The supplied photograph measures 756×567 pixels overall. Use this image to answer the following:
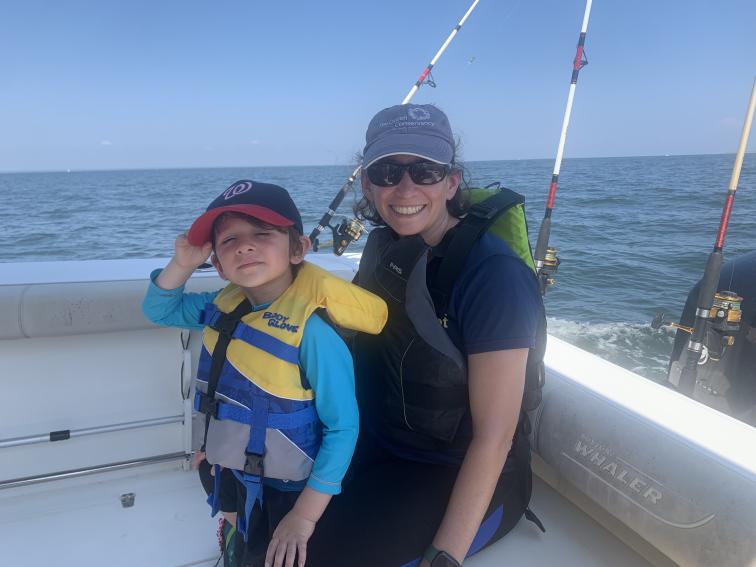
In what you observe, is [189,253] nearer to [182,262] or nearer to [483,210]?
[182,262]

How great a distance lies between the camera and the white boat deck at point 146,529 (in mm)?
1542

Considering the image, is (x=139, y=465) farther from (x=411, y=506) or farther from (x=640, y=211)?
(x=640, y=211)

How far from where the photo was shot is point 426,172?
136cm

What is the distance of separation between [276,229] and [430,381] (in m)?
0.59

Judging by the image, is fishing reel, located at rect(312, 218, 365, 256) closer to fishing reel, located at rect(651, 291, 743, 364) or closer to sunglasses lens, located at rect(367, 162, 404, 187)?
sunglasses lens, located at rect(367, 162, 404, 187)

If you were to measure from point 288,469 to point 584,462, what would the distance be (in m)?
0.90

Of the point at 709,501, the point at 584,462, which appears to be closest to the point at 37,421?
the point at 584,462

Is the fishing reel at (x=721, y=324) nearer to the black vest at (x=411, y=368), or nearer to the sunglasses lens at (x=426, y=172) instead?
the black vest at (x=411, y=368)

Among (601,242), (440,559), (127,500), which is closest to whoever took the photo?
(440,559)

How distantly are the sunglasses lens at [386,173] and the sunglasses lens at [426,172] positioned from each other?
37mm

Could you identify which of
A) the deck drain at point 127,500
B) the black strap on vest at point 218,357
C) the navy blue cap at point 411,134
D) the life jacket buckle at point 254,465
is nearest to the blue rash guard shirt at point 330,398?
the life jacket buckle at point 254,465

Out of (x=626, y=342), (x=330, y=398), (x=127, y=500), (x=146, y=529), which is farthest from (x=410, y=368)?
(x=626, y=342)

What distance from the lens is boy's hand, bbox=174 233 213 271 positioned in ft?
Result: 4.67

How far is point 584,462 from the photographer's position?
4.95ft
